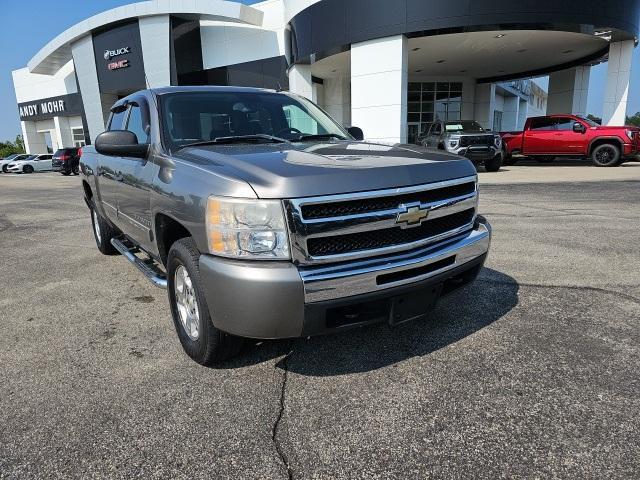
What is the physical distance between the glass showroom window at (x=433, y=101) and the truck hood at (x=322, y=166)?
2808cm

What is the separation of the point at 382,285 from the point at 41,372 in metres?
2.29

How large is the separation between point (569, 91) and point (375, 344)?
2799cm

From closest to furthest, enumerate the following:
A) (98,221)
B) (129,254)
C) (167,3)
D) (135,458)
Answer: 1. (135,458)
2. (129,254)
3. (98,221)
4. (167,3)

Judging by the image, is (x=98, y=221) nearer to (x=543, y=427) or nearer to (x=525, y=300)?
(x=525, y=300)

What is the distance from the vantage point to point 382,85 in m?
18.0

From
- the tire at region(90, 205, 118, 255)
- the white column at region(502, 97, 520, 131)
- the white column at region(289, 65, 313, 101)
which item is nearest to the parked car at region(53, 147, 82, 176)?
the white column at region(289, 65, 313, 101)

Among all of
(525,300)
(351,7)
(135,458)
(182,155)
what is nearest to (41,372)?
(135,458)

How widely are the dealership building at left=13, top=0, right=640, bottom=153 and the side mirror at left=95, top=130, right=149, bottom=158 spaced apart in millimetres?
3532

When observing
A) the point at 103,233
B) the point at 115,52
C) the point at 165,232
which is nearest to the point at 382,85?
the point at 103,233

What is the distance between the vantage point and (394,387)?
2619mm

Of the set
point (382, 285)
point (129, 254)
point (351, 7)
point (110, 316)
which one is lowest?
point (110, 316)

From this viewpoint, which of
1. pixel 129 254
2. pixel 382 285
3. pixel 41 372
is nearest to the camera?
pixel 382 285

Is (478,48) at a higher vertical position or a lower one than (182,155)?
higher

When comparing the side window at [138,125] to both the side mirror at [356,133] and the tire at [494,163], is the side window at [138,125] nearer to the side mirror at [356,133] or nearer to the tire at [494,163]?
the side mirror at [356,133]
